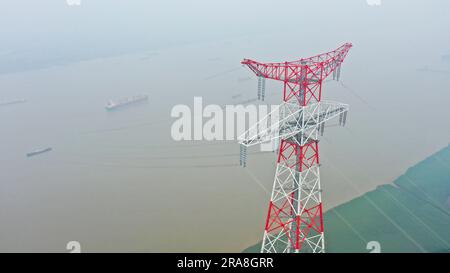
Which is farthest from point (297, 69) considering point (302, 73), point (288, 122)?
point (288, 122)

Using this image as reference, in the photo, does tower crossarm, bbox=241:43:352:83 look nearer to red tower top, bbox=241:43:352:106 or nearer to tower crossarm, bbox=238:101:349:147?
red tower top, bbox=241:43:352:106

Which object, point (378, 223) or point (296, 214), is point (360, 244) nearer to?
point (378, 223)

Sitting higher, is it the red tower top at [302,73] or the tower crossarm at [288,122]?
the red tower top at [302,73]

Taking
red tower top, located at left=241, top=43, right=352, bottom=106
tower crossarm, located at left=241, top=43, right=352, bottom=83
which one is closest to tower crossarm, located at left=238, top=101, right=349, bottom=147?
red tower top, located at left=241, top=43, right=352, bottom=106

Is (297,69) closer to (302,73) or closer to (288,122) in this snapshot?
(302,73)

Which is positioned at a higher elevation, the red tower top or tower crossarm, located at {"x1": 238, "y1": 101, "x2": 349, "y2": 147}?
the red tower top

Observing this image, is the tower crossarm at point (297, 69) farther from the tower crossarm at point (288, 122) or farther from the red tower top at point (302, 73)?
the tower crossarm at point (288, 122)

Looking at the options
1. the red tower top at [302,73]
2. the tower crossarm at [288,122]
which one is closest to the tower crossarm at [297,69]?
the red tower top at [302,73]

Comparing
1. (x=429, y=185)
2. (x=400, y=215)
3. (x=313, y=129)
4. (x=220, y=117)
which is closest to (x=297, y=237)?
(x=313, y=129)
